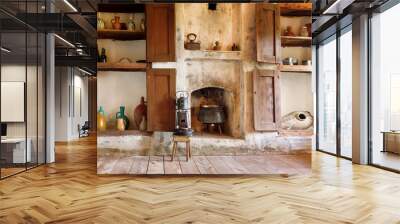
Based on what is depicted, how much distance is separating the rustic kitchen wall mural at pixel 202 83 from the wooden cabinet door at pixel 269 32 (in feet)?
0.05

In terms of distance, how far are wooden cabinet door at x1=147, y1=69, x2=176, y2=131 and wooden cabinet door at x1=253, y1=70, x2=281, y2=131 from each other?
127 cm

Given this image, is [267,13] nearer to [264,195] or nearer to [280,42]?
[280,42]

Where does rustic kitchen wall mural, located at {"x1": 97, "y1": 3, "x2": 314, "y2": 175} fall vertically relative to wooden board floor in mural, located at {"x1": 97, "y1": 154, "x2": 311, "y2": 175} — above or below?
above

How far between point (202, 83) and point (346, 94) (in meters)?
3.66

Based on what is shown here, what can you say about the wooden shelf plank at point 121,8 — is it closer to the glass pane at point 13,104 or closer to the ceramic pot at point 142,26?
the ceramic pot at point 142,26

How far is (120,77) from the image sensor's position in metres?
5.22

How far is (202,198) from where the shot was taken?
12.9 ft

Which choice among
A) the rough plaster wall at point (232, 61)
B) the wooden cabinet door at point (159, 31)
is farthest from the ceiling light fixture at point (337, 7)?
the wooden cabinet door at point (159, 31)

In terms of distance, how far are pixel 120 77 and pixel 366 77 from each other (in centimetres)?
443

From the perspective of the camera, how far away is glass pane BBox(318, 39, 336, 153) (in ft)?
26.2

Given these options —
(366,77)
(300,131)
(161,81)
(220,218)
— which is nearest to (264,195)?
(220,218)

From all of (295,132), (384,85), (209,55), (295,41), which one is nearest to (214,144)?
(295,132)

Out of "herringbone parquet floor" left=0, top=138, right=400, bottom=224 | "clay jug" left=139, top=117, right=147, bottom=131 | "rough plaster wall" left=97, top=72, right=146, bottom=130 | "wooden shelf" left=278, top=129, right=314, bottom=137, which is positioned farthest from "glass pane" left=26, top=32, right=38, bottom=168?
"wooden shelf" left=278, top=129, right=314, bottom=137

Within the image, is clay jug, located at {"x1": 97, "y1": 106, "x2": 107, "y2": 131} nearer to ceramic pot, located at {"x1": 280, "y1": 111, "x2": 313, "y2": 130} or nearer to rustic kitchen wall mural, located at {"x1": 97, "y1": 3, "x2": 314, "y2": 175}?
rustic kitchen wall mural, located at {"x1": 97, "y1": 3, "x2": 314, "y2": 175}
